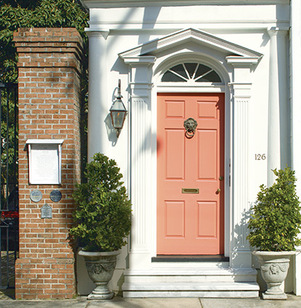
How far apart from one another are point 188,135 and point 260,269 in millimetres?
1989

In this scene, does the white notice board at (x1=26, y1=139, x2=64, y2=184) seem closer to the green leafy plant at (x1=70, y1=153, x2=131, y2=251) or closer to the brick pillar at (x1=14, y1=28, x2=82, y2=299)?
the brick pillar at (x1=14, y1=28, x2=82, y2=299)

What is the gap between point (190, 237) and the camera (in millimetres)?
6527

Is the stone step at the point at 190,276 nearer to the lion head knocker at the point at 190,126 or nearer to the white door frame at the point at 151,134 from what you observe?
the white door frame at the point at 151,134

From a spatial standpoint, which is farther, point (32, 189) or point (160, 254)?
point (160, 254)

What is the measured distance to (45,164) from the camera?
244 inches

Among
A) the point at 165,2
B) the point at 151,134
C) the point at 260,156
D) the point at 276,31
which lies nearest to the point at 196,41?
the point at 165,2

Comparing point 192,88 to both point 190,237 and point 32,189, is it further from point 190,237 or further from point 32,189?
point 32,189

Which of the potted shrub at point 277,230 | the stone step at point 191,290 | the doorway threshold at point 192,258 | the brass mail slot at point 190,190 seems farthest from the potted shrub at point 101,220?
the potted shrub at point 277,230

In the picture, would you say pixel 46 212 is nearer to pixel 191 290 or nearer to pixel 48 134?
pixel 48 134

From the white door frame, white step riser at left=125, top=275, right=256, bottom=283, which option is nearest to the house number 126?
the white door frame

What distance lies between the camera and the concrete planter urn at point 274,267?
5.80 meters

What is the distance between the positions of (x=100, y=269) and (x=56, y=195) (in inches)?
43.2

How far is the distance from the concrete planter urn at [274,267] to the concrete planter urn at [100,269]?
1.79m

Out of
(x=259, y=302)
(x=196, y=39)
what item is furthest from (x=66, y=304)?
(x=196, y=39)
